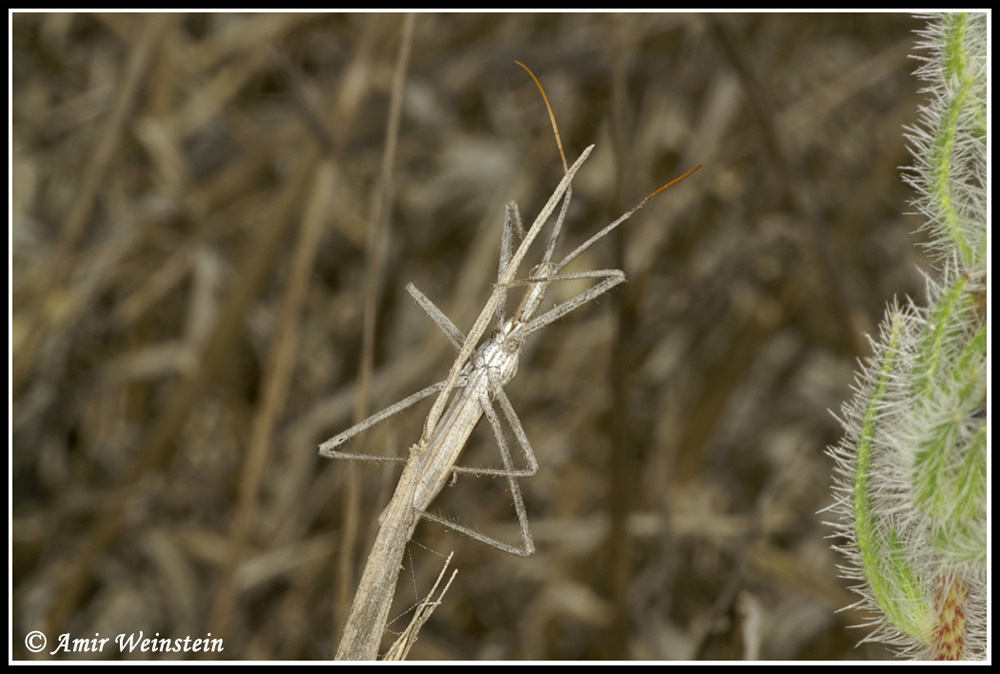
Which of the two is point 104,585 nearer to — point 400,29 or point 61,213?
point 61,213

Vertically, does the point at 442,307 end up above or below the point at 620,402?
below

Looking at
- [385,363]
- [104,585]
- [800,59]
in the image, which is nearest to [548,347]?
[385,363]

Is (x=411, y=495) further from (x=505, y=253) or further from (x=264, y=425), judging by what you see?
(x=264, y=425)

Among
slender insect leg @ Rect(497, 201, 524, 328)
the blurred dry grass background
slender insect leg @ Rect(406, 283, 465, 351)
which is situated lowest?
the blurred dry grass background

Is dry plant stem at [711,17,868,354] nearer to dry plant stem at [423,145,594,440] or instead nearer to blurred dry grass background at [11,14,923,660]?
blurred dry grass background at [11,14,923,660]

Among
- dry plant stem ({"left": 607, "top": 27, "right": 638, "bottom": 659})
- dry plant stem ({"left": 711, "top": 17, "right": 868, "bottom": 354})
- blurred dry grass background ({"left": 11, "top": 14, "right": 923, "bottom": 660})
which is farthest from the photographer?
blurred dry grass background ({"left": 11, "top": 14, "right": 923, "bottom": 660})

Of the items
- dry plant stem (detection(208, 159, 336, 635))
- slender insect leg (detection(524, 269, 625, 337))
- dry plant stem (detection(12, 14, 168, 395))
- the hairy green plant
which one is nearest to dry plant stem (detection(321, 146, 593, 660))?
slender insect leg (detection(524, 269, 625, 337))

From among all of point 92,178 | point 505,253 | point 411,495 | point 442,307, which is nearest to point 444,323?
point 505,253
